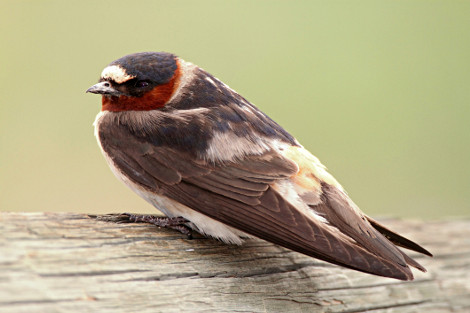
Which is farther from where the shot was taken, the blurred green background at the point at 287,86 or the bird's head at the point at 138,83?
the blurred green background at the point at 287,86

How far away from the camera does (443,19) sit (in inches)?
308

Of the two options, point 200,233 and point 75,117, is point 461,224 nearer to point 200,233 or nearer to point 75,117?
point 200,233

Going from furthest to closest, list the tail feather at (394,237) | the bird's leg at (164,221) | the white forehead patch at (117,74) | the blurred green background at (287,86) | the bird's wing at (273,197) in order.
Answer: the blurred green background at (287,86) → the white forehead patch at (117,74) → the tail feather at (394,237) → the bird's leg at (164,221) → the bird's wing at (273,197)

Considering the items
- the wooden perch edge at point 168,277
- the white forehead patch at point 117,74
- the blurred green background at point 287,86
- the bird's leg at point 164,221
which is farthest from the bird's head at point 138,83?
the blurred green background at point 287,86

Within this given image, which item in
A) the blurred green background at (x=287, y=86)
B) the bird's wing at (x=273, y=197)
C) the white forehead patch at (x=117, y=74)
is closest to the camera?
the bird's wing at (x=273, y=197)

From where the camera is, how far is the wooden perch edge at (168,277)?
6.44 feet

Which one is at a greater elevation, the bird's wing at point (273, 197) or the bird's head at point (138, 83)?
the bird's head at point (138, 83)

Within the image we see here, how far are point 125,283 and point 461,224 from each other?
6.83ft

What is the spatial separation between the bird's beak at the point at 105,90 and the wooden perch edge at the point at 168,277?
30.0 inches

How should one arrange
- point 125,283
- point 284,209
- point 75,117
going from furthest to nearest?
point 75,117 < point 284,209 < point 125,283

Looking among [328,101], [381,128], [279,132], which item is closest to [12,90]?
[328,101]

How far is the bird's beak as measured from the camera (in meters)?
3.04

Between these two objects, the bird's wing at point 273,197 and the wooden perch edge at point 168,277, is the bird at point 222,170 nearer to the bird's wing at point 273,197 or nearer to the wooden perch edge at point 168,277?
the bird's wing at point 273,197

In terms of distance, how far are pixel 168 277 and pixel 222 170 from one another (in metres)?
0.60
